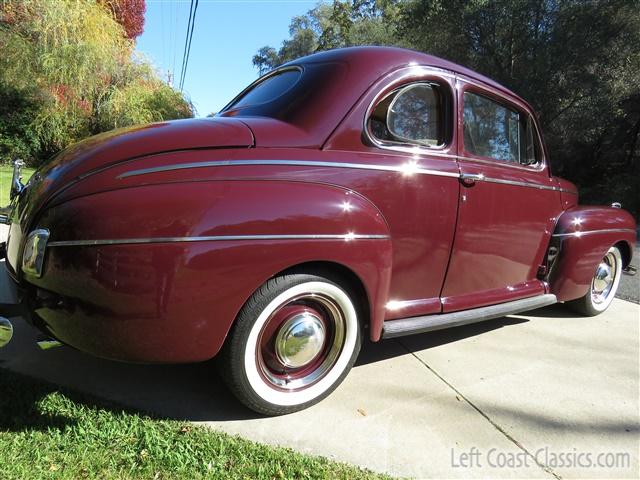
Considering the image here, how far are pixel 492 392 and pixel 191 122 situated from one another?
7.44ft

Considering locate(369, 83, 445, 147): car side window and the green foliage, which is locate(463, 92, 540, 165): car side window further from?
the green foliage

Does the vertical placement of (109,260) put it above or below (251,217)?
below

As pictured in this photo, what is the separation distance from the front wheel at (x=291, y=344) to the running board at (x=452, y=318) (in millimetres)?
234

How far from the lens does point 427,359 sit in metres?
3.12

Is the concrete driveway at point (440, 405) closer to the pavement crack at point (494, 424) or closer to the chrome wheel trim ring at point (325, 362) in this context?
the pavement crack at point (494, 424)

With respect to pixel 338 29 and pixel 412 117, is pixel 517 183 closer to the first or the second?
pixel 412 117

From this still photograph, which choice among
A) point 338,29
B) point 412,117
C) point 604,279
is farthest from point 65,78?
point 338,29

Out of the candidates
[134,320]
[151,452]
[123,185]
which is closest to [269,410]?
[151,452]

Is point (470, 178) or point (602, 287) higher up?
point (470, 178)

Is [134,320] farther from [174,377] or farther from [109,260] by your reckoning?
[174,377]

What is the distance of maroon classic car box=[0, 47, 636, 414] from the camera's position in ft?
5.99

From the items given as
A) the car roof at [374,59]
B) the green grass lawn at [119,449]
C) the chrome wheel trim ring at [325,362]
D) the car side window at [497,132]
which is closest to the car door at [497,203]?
the car side window at [497,132]

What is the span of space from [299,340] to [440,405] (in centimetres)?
91

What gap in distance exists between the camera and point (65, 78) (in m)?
12.3
